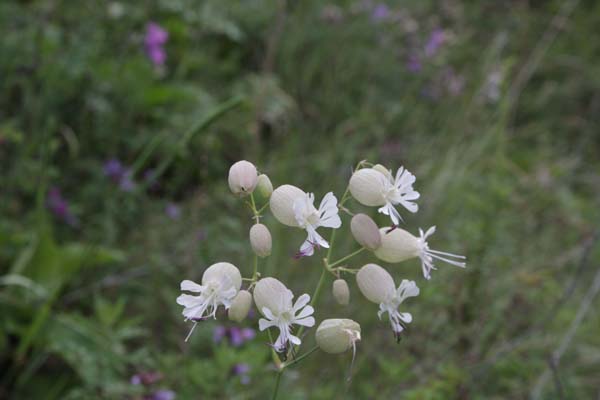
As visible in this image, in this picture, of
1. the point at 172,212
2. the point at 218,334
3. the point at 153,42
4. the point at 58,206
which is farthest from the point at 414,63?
the point at 218,334

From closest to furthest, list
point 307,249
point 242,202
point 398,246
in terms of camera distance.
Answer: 1. point 307,249
2. point 398,246
3. point 242,202

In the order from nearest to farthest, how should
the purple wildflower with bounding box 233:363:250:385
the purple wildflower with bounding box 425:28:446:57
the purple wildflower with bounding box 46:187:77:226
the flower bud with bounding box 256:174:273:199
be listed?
the flower bud with bounding box 256:174:273:199 < the purple wildflower with bounding box 233:363:250:385 < the purple wildflower with bounding box 46:187:77:226 < the purple wildflower with bounding box 425:28:446:57

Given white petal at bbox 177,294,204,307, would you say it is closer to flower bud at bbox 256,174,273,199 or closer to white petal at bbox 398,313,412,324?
flower bud at bbox 256,174,273,199

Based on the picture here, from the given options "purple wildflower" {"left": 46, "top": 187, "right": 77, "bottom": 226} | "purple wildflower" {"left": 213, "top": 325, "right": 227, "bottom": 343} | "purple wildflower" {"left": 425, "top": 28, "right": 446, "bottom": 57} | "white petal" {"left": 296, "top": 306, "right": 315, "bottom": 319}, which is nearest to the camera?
"white petal" {"left": 296, "top": 306, "right": 315, "bottom": 319}

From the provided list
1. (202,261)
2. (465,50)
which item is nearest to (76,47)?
(202,261)

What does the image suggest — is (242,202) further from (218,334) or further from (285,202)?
(285,202)

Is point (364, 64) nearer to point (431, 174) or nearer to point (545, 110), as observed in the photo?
point (431, 174)

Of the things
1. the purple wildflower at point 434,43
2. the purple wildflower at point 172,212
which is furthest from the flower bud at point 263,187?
the purple wildflower at point 434,43

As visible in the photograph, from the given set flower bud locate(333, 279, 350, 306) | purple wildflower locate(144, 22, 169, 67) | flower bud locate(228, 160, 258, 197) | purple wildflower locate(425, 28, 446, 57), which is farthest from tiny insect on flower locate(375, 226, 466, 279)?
purple wildflower locate(425, 28, 446, 57)
